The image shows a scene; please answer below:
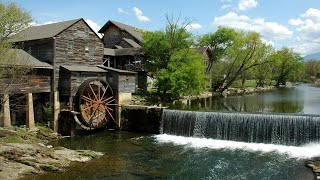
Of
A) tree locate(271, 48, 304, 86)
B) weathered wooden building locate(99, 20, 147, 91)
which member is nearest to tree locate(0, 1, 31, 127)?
weathered wooden building locate(99, 20, 147, 91)

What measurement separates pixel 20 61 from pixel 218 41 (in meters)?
35.5

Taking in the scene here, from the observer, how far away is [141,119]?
24.3 meters

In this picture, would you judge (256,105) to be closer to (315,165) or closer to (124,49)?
(124,49)

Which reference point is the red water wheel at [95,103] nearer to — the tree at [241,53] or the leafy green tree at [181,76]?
the leafy green tree at [181,76]

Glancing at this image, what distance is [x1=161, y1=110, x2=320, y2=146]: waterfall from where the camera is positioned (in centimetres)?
1931

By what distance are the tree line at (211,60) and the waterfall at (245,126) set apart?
8.17m

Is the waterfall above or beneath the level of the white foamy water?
above

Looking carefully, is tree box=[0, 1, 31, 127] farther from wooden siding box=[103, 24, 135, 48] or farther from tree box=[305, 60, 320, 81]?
tree box=[305, 60, 320, 81]

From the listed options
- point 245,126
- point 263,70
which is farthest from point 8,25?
point 263,70

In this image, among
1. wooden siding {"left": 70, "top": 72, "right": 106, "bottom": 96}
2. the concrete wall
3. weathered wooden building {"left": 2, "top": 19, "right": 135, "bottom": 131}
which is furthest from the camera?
the concrete wall

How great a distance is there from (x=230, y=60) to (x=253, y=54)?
147 inches

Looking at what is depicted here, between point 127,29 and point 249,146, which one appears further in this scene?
point 127,29

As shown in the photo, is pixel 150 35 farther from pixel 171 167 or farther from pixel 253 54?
pixel 253 54

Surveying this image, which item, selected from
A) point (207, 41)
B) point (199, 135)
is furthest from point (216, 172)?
point (207, 41)
